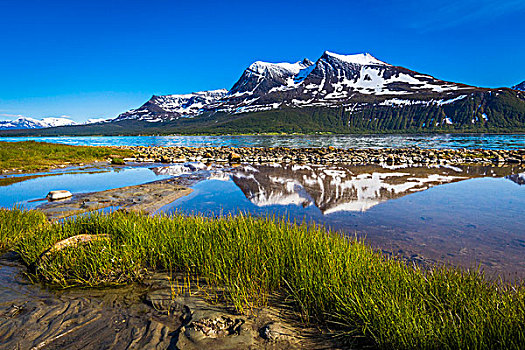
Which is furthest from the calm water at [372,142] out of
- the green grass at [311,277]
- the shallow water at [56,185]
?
the green grass at [311,277]

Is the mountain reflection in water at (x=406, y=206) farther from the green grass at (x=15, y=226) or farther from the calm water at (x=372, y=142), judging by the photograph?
the calm water at (x=372, y=142)

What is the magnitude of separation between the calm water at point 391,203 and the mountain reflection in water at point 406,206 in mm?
22

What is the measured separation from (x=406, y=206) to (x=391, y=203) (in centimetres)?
57

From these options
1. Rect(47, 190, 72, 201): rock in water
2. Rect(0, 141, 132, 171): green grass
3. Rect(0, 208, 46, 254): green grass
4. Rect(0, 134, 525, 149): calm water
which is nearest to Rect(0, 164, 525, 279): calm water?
Rect(47, 190, 72, 201): rock in water

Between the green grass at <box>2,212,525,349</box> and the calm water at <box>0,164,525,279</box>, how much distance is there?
6.12ft

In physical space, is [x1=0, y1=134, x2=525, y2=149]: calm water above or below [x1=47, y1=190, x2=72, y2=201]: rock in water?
above

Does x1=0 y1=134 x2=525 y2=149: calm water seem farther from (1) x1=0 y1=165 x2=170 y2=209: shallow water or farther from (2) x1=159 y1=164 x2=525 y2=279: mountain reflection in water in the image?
(1) x1=0 y1=165 x2=170 y2=209: shallow water

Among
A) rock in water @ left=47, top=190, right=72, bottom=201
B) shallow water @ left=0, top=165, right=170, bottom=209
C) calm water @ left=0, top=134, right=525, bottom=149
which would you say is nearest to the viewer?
rock in water @ left=47, top=190, right=72, bottom=201

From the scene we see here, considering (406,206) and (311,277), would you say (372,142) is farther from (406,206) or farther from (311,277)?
(311,277)

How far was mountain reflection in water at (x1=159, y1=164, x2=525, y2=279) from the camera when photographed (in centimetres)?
Result: 618

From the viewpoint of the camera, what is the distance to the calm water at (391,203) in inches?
246

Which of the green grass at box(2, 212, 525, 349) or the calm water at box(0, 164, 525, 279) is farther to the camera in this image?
the calm water at box(0, 164, 525, 279)

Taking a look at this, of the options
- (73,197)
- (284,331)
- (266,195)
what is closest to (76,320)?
(284,331)

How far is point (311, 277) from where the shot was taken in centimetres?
374
